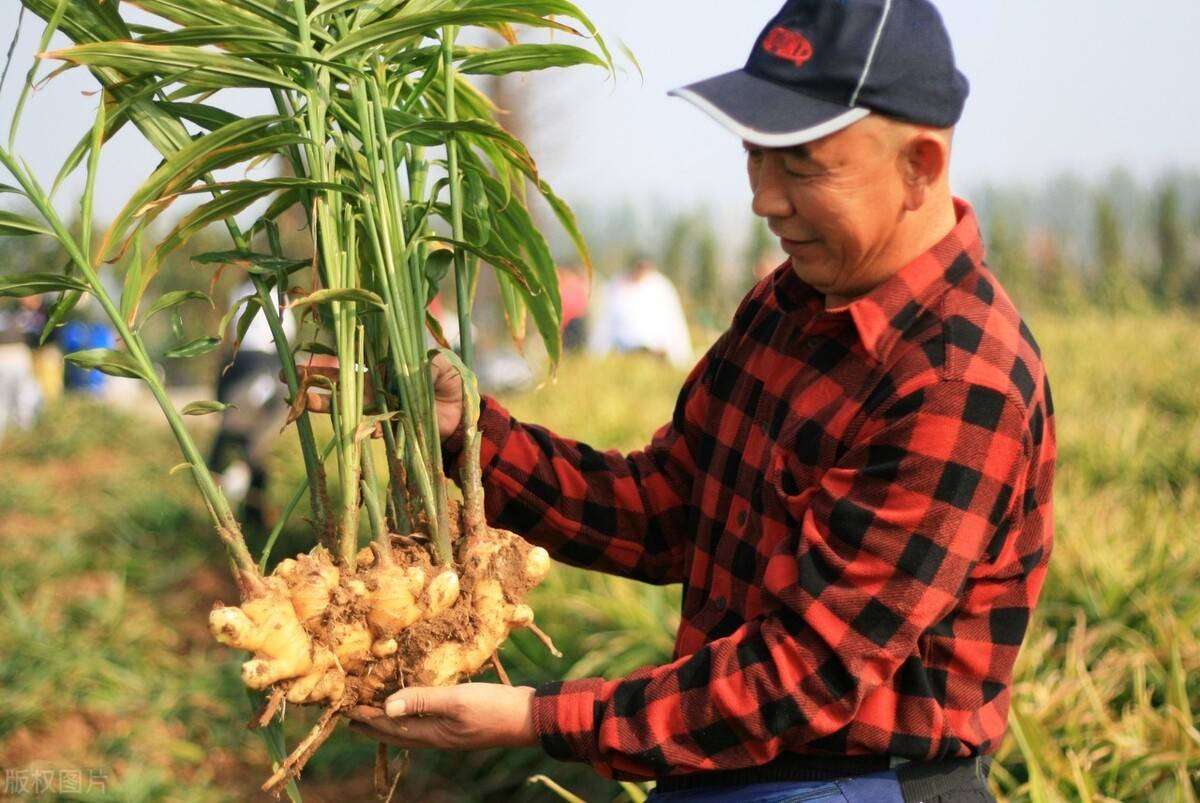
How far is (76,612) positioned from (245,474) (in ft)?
6.11

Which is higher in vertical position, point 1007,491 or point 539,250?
point 539,250

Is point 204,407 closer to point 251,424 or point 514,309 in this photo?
point 514,309

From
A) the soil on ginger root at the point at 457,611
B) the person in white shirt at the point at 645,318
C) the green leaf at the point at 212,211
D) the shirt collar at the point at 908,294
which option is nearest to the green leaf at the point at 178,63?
the green leaf at the point at 212,211

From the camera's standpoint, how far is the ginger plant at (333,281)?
1455 millimetres

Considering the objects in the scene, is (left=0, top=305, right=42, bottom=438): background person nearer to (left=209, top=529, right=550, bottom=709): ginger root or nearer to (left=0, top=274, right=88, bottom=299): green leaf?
(left=0, top=274, right=88, bottom=299): green leaf

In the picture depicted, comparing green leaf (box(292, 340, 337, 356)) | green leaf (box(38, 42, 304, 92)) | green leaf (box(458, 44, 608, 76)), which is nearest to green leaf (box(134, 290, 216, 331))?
green leaf (box(292, 340, 337, 356))

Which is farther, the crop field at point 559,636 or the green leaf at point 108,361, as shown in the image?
the crop field at point 559,636

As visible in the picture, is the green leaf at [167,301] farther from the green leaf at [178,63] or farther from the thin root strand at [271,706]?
the thin root strand at [271,706]

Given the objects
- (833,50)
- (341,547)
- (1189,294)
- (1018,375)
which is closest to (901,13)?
(833,50)

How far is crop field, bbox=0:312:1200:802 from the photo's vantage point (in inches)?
96.0

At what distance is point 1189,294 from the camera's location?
17.2 meters

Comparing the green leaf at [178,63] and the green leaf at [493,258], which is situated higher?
the green leaf at [178,63]

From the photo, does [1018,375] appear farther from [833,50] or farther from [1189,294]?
[1189,294]

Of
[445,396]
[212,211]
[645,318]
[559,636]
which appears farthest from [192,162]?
[645,318]
